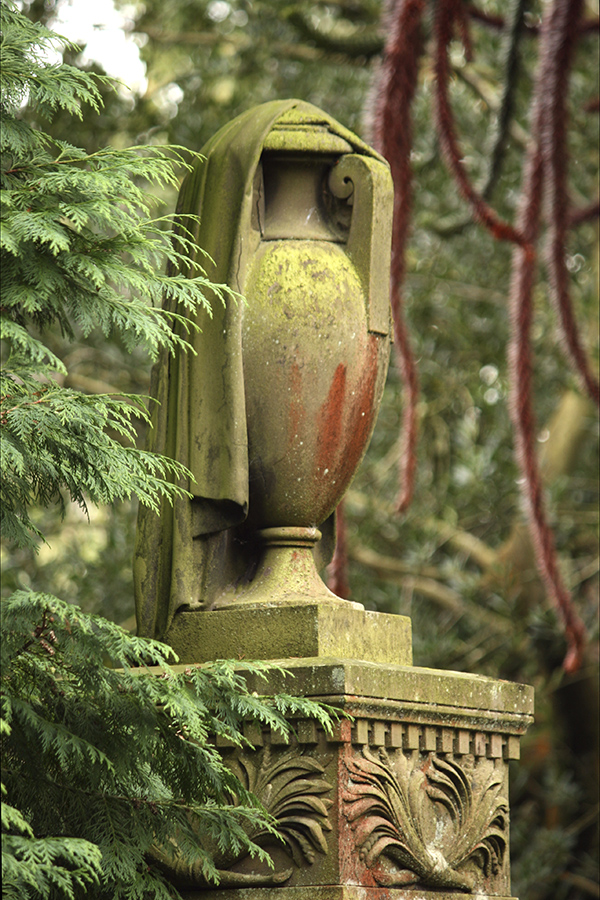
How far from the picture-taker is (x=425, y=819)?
3020 millimetres

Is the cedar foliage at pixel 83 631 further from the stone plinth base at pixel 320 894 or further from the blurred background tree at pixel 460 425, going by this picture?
the blurred background tree at pixel 460 425

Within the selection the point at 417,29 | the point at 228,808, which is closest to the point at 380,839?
the point at 228,808

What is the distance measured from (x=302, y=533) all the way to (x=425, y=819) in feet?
2.67

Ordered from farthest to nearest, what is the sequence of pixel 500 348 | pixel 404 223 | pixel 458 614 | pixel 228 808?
1. pixel 500 348
2. pixel 458 614
3. pixel 404 223
4. pixel 228 808

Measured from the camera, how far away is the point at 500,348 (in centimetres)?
867

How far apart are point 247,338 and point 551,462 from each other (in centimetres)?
527

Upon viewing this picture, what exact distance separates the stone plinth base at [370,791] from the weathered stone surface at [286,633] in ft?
0.34

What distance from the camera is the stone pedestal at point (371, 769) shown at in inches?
111

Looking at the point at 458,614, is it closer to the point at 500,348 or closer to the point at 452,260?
the point at 500,348

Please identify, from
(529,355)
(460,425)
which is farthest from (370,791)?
(460,425)

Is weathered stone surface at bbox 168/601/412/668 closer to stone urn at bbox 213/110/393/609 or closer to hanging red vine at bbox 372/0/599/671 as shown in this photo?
stone urn at bbox 213/110/393/609

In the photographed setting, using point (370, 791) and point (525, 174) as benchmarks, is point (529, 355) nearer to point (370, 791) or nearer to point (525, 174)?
point (525, 174)

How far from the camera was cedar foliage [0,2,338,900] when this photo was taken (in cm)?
249

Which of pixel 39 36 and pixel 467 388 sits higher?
pixel 467 388
